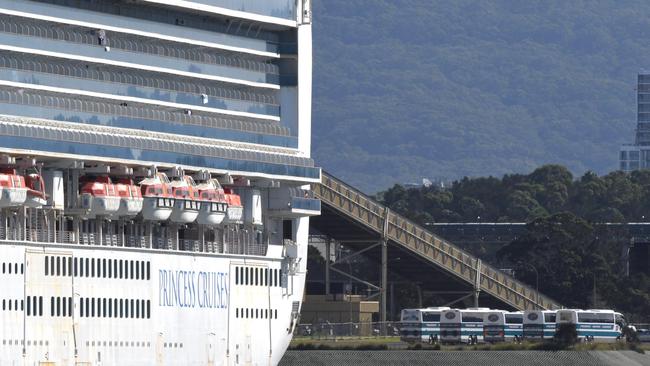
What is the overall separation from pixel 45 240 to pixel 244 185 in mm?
16004

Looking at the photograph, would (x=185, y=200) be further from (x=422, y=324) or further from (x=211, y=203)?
(x=422, y=324)

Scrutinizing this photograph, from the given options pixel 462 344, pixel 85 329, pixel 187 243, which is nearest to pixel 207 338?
pixel 187 243

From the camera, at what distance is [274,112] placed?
103438 mm

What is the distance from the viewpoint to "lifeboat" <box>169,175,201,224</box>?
92.3m

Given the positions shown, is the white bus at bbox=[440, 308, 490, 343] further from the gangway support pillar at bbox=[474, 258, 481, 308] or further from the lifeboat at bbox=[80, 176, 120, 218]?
the lifeboat at bbox=[80, 176, 120, 218]

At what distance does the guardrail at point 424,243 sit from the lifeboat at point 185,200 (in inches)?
1149

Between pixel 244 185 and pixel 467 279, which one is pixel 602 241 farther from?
pixel 244 185

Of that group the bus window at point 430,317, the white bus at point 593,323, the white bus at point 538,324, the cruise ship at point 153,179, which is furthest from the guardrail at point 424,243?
the cruise ship at point 153,179

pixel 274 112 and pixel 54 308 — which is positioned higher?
pixel 274 112

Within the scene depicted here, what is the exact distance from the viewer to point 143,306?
9144 cm

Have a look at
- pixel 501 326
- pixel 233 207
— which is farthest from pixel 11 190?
pixel 501 326

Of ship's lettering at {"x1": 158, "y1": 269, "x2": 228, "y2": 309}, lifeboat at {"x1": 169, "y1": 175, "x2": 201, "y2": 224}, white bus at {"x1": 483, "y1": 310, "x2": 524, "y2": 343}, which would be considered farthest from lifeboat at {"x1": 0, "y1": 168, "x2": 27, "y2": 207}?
white bus at {"x1": 483, "y1": 310, "x2": 524, "y2": 343}

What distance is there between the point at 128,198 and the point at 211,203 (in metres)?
6.19

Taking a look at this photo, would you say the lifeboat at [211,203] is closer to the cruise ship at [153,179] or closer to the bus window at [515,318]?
the cruise ship at [153,179]
